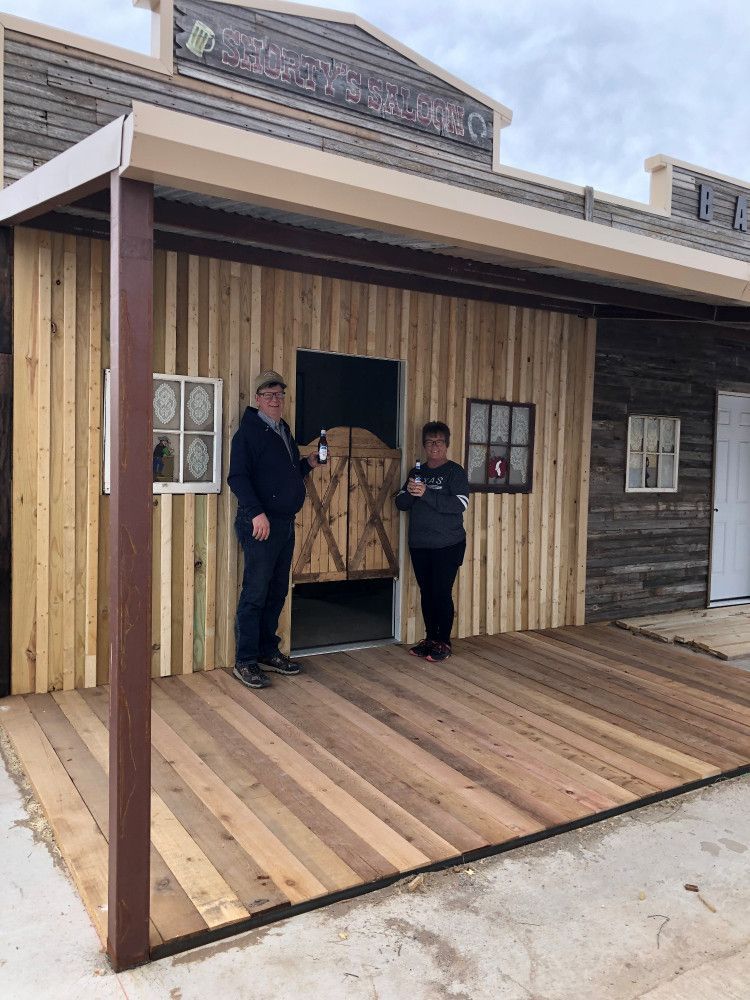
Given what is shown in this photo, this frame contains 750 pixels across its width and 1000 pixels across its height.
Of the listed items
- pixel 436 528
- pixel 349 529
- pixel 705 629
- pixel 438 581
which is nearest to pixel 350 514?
pixel 349 529

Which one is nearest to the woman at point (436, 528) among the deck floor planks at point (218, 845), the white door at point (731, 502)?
the deck floor planks at point (218, 845)

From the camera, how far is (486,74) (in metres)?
49.2

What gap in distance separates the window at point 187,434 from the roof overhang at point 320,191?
1.23m

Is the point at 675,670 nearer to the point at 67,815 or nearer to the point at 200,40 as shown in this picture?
the point at 67,815

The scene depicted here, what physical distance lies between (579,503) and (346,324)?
2.32 m

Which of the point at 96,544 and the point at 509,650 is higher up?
the point at 96,544

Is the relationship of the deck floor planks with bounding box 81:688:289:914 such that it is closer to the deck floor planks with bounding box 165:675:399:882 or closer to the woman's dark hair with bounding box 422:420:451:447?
the deck floor planks with bounding box 165:675:399:882

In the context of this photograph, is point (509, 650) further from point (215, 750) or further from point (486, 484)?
point (215, 750)

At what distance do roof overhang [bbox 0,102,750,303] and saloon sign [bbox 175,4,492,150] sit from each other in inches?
82.8

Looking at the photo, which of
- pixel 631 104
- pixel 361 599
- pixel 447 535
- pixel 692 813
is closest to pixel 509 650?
pixel 447 535

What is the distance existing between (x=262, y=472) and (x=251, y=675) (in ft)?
3.65

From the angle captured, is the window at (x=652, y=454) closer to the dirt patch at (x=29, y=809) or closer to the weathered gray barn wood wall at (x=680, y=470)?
the weathered gray barn wood wall at (x=680, y=470)

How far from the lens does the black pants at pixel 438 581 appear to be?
5270 mm

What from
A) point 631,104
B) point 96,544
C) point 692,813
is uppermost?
point 631,104
